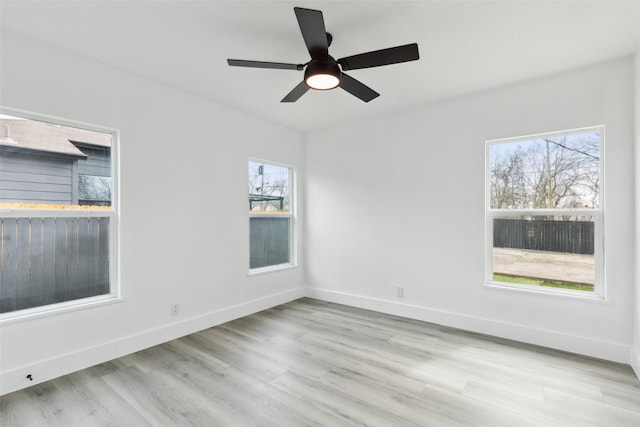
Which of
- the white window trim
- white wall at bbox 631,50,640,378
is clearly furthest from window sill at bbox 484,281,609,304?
white wall at bbox 631,50,640,378

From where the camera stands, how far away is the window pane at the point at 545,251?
2.91 metres

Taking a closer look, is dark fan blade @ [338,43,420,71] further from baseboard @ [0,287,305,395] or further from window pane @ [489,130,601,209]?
baseboard @ [0,287,305,395]

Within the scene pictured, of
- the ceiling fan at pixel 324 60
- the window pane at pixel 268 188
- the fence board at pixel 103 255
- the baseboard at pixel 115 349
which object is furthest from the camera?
the window pane at pixel 268 188

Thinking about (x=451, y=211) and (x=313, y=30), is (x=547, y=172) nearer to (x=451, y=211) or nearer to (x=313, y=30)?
(x=451, y=211)

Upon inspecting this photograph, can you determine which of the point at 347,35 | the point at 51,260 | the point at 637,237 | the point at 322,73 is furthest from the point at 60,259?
the point at 637,237

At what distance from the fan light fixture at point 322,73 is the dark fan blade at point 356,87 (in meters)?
0.12

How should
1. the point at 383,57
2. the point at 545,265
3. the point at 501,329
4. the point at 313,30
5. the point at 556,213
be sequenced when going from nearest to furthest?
the point at 313,30, the point at 383,57, the point at 556,213, the point at 545,265, the point at 501,329

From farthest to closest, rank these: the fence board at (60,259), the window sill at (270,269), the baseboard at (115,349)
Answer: the window sill at (270,269) → the fence board at (60,259) → the baseboard at (115,349)

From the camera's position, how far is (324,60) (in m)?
2.12

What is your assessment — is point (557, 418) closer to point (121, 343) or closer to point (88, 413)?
point (88, 413)

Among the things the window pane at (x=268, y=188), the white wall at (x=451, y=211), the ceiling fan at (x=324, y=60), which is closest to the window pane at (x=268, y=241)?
the window pane at (x=268, y=188)

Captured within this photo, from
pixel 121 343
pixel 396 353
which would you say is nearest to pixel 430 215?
pixel 396 353

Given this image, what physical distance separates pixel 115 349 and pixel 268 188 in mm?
2627

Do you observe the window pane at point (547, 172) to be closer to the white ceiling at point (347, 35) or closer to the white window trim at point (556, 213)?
the white window trim at point (556, 213)
